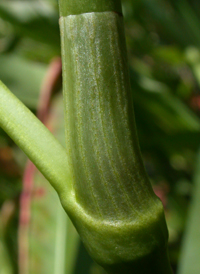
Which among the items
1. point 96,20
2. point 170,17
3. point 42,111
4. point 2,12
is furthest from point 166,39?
point 96,20

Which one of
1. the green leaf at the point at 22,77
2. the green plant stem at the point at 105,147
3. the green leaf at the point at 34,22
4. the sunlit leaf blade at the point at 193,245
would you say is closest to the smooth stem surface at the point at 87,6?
the green plant stem at the point at 105,147

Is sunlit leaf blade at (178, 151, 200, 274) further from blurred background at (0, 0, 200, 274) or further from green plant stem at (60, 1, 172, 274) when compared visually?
green plant stem at (60, 1, 172, 274)

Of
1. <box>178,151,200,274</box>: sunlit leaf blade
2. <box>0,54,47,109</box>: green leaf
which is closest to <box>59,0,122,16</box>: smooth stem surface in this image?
<box>178,151,200,274</box>: sunlit leaf blade

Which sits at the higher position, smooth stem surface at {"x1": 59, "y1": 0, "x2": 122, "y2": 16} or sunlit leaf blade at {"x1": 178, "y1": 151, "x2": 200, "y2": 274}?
smooth stem surface at {"x1": 59, "y1": 0, "x2": 122, "y2": 16}

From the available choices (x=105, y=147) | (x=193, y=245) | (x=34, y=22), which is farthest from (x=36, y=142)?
(x=34, y=22)

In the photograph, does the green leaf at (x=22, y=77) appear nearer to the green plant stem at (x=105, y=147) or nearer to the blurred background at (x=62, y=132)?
the blurred background at (x=62, y=132)

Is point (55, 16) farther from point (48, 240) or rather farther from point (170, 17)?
point (48, 240)

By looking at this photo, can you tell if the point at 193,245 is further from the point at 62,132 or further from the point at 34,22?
the point at 34,22
